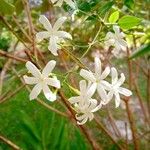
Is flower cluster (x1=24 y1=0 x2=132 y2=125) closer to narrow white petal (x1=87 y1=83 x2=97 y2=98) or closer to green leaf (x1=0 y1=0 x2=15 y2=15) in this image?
narrow white petal (x1=87 y1=83 x2=97 y2=98)

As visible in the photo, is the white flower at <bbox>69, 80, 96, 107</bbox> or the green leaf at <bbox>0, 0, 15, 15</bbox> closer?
the white flower at <bbox>69, 80, 96, 107</bbox>

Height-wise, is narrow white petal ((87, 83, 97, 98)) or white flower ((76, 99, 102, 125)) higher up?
narrow white petal ((87, 83, 97, 98))

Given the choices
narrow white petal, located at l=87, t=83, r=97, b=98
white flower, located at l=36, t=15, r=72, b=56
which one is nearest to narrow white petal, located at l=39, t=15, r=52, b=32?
white flower, located at l=36, t=15, r=72, b=56

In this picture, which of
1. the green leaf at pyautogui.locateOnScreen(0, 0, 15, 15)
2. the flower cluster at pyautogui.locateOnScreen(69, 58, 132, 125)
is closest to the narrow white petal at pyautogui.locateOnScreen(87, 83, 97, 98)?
the flower cluster at pyautogui.locateOnScreen(69, 58, 132, 125)

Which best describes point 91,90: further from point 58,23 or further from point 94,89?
point 58,23

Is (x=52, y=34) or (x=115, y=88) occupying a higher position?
(x=52, y=34)

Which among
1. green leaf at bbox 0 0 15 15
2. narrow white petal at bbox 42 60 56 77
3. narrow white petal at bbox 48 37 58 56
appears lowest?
narrow white petal at bbox 42 60 56 77

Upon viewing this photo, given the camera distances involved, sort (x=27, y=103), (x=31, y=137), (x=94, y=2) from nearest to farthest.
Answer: (x=94, y=2)
(x=31, y=137)
(x=27, y=103)

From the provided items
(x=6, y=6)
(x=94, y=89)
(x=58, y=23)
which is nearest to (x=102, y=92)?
(x=94, y=89)

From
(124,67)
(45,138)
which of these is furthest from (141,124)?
(45,138)

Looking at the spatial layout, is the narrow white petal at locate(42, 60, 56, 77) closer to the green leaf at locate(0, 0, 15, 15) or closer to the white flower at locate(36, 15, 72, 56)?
the white flower at locate(36, 15, 72, 56)

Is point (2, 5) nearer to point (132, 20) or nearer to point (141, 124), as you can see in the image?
point (132, 20)
